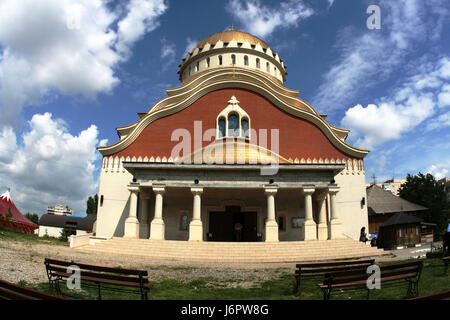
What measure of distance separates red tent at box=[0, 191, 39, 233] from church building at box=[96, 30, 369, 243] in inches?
302

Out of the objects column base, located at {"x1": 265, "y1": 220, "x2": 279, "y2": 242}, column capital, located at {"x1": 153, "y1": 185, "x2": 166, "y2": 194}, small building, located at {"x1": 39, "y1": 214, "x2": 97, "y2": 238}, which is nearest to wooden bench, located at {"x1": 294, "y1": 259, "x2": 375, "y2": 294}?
column base, located at {"x1": 265, "y1": 220, "x2": 279, "y2": 242}

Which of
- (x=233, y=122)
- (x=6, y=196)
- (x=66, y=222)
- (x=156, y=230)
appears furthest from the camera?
(x=66, y=222)

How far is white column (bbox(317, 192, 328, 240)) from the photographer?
18672 mm

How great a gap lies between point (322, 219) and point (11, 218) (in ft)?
80.0

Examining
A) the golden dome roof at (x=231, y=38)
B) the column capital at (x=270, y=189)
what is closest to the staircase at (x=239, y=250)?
the column capital at (x=270, y=189)

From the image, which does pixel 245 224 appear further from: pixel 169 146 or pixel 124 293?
pixel 124 293

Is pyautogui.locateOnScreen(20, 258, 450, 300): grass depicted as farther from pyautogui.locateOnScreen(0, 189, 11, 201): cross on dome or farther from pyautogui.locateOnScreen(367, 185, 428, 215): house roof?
pyautogui.locateOnScreen(0, 189, 11, 201): cross on dome

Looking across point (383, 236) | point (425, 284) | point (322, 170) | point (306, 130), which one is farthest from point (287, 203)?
point (425, 284)

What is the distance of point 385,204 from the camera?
104 ft

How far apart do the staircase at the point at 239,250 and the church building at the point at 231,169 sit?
2058mm

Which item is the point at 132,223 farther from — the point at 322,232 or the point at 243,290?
the point at 243,290

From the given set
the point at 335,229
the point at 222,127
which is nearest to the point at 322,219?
the point at 335,229

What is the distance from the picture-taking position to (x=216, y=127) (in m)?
23.7

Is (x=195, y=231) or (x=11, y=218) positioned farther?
(x=11, y=218)
